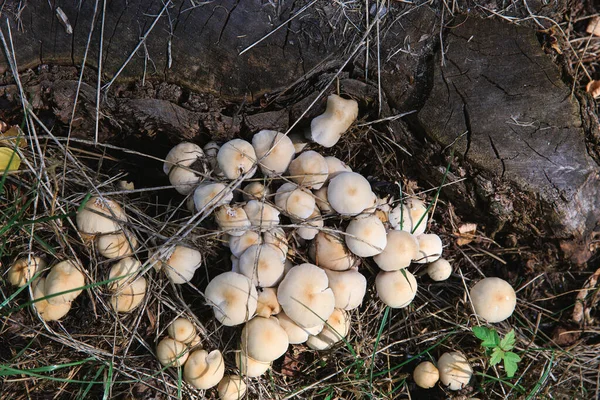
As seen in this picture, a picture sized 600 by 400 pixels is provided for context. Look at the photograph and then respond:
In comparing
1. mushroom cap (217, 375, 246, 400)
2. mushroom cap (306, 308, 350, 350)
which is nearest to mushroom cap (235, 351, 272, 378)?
mushroom cap (217, 375, 246, 400)

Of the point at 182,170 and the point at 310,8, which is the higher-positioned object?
the point at 310,8

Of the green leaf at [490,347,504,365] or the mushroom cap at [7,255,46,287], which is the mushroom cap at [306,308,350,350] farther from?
the mushroom cap at [7,255,46,287]

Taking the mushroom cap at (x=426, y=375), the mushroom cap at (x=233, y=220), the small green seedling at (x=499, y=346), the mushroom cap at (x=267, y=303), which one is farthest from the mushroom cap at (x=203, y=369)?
the small green seedling at (x=499, y=346)

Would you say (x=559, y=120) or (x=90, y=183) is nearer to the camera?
(x=90, y=183)

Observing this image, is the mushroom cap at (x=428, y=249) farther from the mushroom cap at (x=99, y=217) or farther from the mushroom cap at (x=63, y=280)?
the mushroom cap at (x=63, y=280)

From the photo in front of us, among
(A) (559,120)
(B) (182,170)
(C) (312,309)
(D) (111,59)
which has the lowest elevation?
(C) (312,309)

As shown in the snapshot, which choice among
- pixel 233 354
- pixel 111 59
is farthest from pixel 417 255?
pixel 111 59

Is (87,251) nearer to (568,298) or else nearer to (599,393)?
(568,298)
